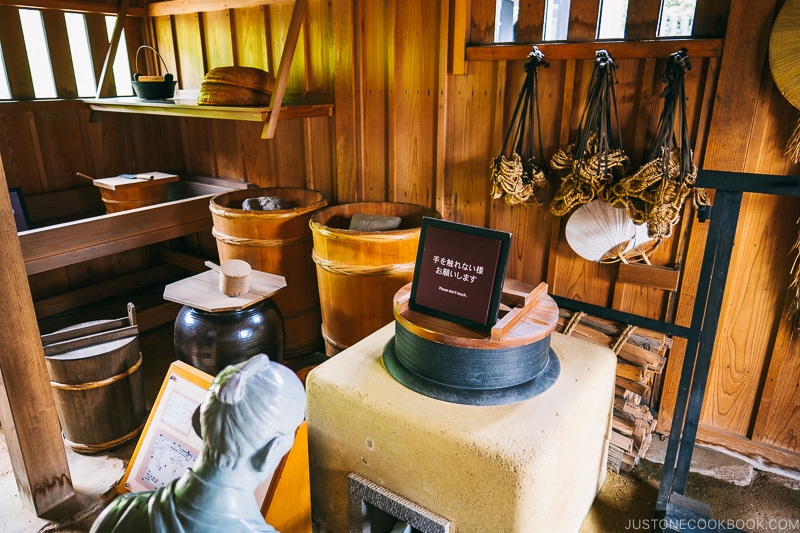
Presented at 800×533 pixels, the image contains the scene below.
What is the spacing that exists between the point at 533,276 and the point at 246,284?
1803mm

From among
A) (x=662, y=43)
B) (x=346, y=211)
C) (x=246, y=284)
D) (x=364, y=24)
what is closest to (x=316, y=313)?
(x=346, y=211)

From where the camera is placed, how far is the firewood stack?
298cm

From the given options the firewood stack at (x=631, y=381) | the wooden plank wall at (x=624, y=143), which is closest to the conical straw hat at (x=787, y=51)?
the wooden plank wall at (x=624, y=143)

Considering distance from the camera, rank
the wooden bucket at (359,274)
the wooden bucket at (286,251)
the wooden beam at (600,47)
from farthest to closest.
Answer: the wooden bucket at (286,251)
the wooden bucket at (359,274)
the wooden beam at (600,47)

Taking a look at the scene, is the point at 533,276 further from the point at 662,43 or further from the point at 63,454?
the point at 63,454

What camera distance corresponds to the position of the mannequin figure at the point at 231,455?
1.19 m

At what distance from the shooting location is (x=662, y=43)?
2682 mm

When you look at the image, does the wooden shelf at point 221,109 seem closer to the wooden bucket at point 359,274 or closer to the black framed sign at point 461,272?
the wooden bucket at point 359,274

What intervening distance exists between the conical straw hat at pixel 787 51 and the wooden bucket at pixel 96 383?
12.1 feet

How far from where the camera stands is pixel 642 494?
2.88m

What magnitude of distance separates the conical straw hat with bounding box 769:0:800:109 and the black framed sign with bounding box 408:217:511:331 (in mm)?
1599

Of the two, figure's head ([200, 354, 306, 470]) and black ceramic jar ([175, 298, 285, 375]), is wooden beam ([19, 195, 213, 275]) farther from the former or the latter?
figure's head ([200, 354, 306, 470])

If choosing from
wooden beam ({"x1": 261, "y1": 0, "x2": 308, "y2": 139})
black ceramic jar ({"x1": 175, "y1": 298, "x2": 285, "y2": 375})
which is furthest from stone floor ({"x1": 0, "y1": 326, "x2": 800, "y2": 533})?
wooden beam ({"x1": 261, "y1": 0, "x2": 308, "y2": 139})

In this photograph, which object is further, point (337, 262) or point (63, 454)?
point (337, 262)
